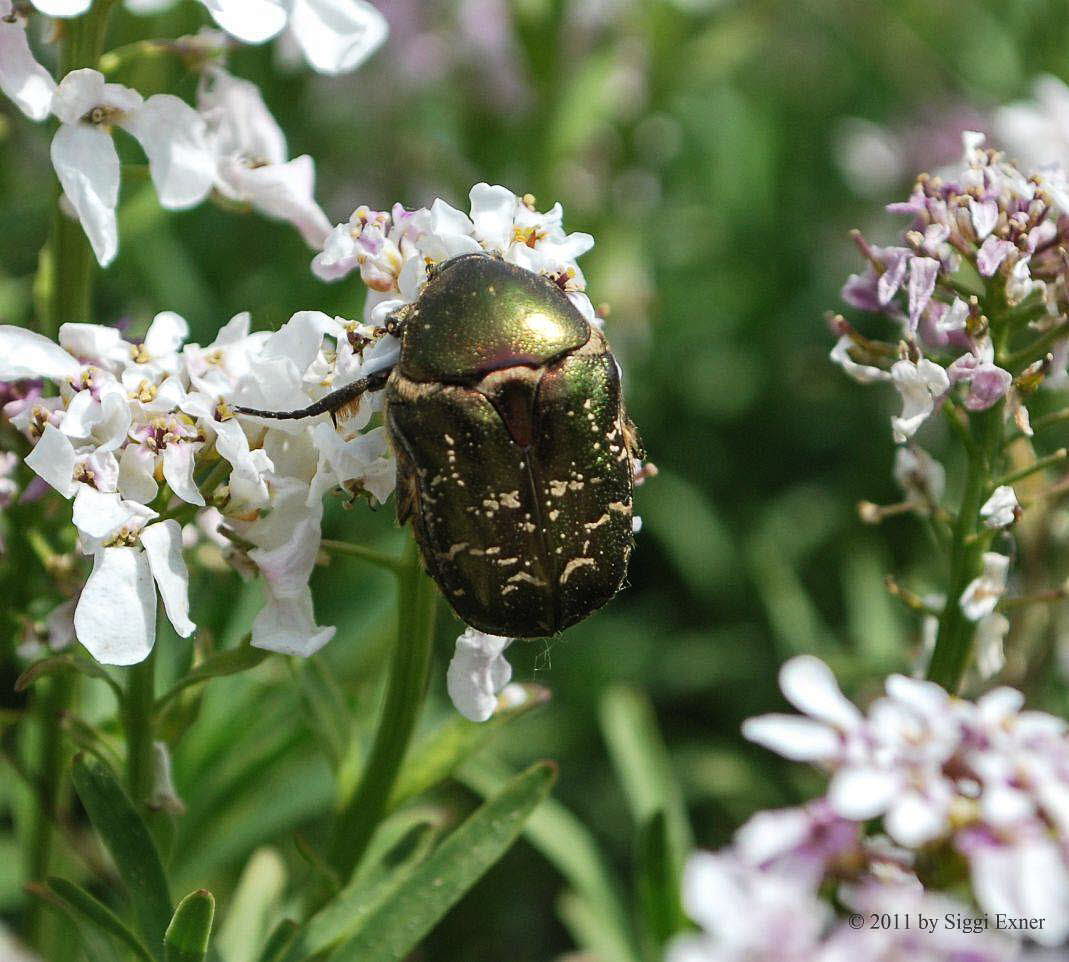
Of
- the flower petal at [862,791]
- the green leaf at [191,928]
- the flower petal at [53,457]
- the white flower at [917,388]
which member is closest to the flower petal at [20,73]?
the flower petal at [53,457]

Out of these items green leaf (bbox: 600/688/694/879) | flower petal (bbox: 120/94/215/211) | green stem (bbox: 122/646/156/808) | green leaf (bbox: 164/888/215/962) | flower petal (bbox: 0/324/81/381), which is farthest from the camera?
green leaf (bbox: 600/688/694/879)

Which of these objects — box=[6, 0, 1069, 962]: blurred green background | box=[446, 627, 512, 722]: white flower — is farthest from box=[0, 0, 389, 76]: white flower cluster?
box=[446, 627, 512, 722]: white flower

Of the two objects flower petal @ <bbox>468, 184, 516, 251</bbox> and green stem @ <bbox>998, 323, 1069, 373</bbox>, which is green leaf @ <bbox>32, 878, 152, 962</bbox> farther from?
green stem @ <bbox>998, 323, 1069, 373</bbox>

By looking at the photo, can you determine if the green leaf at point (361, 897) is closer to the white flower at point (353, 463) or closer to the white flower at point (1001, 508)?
the white flower at point (353, 463)

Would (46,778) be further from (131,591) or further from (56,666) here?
(131,591)

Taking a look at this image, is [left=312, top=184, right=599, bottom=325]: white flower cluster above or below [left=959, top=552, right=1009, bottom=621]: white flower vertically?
above

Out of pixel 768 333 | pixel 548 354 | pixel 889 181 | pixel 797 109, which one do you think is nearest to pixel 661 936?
pixel 548 354

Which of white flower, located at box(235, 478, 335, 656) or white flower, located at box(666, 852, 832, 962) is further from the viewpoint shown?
white flower, located at box(235, 478, 335, 656)

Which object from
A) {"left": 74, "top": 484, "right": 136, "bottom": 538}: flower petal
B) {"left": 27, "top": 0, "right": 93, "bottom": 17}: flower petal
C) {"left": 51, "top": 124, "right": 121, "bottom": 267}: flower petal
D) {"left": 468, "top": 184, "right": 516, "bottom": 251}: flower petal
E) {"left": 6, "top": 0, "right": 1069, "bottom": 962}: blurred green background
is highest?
{"left": 27, "top": 0, "right": 93, "bottom": 17}: flower petal
